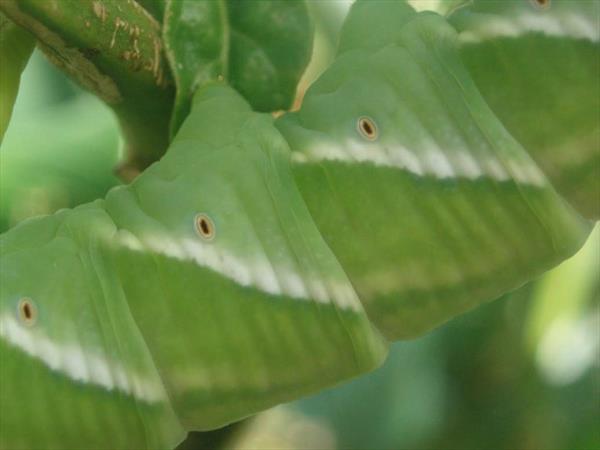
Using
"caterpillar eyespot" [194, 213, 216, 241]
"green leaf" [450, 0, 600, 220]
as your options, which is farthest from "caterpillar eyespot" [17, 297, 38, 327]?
"green leaf" [450, 0, 600, 220]

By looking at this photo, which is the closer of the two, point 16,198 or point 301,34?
point 301,34

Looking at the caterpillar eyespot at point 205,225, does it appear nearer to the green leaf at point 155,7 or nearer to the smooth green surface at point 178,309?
the smooth green surface at point 178,309

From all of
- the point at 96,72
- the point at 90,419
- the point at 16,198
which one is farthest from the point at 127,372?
the point at 16,198

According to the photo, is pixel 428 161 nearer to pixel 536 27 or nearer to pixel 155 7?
pixel 536 27

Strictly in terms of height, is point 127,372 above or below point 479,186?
below

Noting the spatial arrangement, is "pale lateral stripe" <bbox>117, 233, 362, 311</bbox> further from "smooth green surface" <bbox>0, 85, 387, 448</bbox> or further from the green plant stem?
the green plant stem

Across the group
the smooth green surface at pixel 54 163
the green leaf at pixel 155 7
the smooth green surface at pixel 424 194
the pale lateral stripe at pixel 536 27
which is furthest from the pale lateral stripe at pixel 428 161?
the smooth green surface at pixel 54 163

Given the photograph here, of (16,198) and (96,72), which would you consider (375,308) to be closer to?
(96,72)

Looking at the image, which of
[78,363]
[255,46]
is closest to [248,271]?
[78,363]
